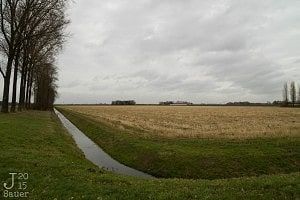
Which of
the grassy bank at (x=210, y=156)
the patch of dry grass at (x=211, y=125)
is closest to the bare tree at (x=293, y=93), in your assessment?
the patch of dry grass at (x=211, y=125)

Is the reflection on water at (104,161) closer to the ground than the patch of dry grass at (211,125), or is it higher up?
closer to the ground

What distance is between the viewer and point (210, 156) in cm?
2070

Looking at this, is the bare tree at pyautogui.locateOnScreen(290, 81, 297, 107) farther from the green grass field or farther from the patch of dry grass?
the green grass field

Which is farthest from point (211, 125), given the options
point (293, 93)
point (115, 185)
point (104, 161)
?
point (293, 93)

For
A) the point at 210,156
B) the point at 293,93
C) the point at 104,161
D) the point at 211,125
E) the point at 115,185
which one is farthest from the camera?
the point at 293,93

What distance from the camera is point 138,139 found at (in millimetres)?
27453

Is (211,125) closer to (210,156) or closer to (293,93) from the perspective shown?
(210,156)

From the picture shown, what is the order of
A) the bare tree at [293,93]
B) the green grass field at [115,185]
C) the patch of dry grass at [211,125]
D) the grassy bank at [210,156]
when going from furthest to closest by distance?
the bare tree at [293,93] < the patch of dry grass at [211,125] < the grassy bank at [210,156] < the green grass field at [115,185]

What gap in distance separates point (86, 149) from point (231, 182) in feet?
52.3

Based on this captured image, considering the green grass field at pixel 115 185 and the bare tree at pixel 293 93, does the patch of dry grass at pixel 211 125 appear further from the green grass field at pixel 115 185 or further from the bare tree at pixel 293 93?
the bare tree at pixel 293 93

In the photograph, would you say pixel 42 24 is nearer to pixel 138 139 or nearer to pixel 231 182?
pixel 138 139

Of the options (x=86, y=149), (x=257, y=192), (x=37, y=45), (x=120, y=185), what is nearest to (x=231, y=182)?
(x=257, y=192)

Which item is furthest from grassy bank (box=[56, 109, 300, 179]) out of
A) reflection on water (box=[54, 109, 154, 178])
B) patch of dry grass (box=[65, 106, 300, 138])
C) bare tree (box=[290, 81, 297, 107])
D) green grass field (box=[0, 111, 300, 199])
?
bare tree (box=[290, 81, 297, 107])

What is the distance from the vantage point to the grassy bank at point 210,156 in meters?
19.4
